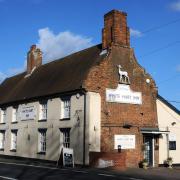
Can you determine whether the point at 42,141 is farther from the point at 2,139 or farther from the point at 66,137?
the point at 2,139

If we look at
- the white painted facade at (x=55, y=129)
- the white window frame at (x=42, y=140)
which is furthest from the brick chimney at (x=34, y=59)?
the white window frame at (x=42, y=140)

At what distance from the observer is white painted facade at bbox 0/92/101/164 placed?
90.2 ft

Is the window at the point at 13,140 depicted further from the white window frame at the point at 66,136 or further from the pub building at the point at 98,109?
the white window frame at the point at 66,136

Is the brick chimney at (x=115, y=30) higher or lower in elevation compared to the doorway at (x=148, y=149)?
higher

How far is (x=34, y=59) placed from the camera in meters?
41.9

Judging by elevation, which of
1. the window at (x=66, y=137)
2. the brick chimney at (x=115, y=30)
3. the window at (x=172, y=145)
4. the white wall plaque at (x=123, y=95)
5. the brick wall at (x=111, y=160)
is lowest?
the brick wall at (x=111, y=160)

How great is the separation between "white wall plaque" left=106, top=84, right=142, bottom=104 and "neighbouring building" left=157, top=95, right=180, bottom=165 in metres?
2.56

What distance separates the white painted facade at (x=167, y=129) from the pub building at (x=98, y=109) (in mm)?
632

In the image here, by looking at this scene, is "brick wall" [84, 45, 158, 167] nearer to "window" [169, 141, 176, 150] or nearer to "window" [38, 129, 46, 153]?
"window" [169, 141, 176, 150]

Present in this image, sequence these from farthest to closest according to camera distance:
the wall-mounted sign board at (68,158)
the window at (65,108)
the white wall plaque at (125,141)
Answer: the window at (65,108) → the white wall plaque at (125,141) → the wall-mounted sign board at (68,158)

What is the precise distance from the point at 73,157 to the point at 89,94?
4.55m

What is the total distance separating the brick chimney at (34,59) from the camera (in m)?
41.6

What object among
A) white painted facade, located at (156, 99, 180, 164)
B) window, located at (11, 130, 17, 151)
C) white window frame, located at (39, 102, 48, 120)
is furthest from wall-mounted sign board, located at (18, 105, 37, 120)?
white painted facade, located at (156, 99, 180, 164)

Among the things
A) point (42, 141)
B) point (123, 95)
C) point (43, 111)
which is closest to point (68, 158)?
point (42, 141)
